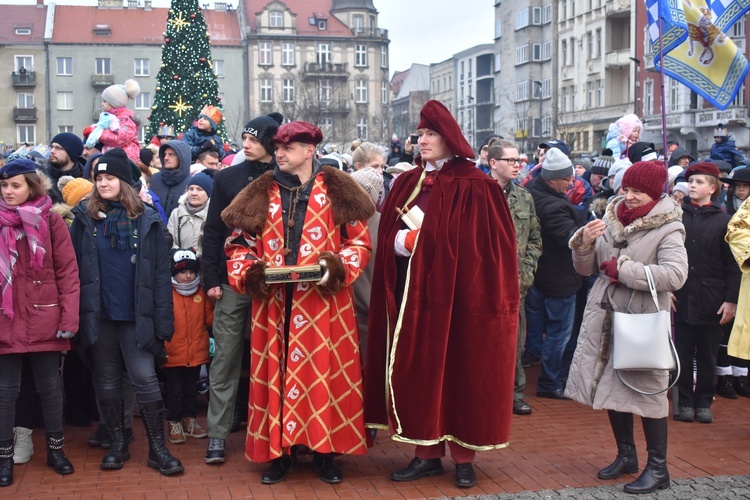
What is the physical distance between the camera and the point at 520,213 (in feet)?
25.8

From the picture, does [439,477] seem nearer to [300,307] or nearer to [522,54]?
[300,307]

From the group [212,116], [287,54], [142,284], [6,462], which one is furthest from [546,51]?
[6,462]

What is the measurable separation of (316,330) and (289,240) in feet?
1.93

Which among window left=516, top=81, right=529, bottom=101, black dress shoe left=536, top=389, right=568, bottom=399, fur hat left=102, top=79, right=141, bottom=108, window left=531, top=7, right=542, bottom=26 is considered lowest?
black dress shoe left=536, top=389, right=568, bottom=399

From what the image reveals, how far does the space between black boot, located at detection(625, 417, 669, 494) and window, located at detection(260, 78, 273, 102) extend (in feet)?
244

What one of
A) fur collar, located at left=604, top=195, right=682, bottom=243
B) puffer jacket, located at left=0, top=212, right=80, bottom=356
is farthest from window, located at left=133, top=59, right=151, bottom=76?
fur collar, located at left=604, top=195, right=682, bottom=243

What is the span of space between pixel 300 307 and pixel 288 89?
2939 inches

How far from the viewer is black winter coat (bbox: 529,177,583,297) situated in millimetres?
8312

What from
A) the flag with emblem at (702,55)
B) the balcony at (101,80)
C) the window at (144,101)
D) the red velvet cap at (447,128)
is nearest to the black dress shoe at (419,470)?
the red velvet cap at (447,128)

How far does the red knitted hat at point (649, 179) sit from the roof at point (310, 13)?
2978 inches

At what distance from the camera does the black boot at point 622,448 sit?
6.08m

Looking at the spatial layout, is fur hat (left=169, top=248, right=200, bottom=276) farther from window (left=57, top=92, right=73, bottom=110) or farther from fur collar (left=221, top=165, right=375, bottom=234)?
window (left=57, top=92, right=73, bottom=110)

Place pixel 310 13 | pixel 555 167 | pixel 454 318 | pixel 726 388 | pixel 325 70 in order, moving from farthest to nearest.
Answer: pixel 310 13 → pixel 325 70 → pixel 726 388 → pixel 555 167 → pixel 454 318

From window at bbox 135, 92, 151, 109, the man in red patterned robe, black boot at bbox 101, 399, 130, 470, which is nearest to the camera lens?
the man in red patterned robe
